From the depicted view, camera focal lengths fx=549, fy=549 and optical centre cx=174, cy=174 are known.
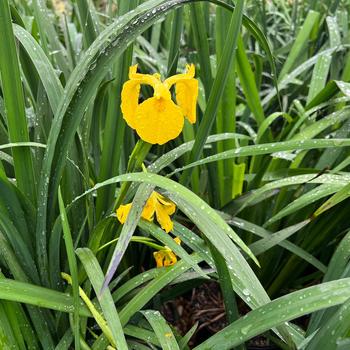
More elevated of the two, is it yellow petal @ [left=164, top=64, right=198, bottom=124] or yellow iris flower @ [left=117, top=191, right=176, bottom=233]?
yellow petal @ [left=164, top=64, right=198, bottom=124]

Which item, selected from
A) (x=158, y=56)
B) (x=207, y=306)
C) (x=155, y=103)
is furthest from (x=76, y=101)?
(x=158, y=56)

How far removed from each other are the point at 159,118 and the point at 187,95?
8 centimetres

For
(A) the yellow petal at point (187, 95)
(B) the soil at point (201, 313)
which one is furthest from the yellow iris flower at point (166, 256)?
(B) the soil at point (201, 313)

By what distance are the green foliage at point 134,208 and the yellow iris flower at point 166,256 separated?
24 mm

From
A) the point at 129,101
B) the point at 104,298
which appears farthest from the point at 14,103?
the point at 104,298

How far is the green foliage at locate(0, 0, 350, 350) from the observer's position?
76 cm

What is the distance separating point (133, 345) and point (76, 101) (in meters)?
0.42

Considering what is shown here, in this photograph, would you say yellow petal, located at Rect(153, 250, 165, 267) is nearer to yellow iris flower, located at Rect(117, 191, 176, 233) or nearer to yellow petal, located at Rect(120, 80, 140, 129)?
yellow iris flower, located at Rect(117, 191, 176, 233)

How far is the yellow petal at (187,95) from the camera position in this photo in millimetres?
769

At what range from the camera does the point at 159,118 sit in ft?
2.32

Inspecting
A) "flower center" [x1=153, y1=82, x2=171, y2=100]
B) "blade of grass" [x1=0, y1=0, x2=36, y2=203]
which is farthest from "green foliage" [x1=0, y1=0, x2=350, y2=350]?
"flower center" [x1=153, y1=82, x2=171, y2=100]

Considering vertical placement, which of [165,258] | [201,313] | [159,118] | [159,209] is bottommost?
[201,313]

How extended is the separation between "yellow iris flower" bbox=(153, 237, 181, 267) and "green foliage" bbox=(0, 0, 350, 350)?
0.02 m

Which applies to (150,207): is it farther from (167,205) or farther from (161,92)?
(161,92)
